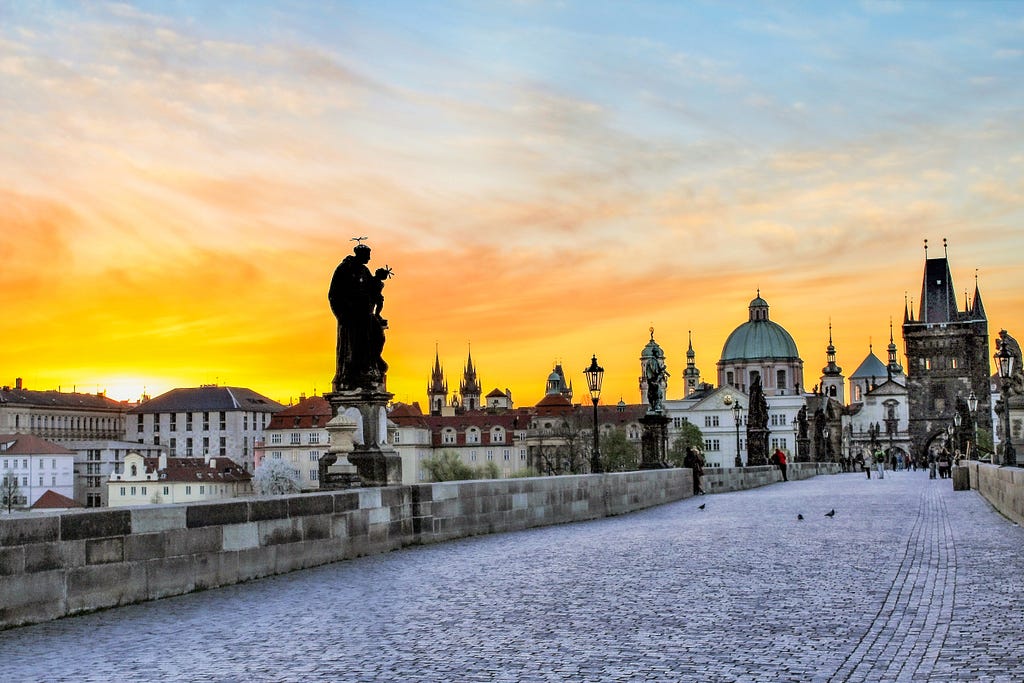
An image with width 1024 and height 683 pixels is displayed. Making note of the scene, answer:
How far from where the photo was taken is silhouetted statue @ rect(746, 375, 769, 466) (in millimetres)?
49938

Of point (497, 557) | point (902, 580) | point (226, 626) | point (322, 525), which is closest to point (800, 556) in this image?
point (902, 580)

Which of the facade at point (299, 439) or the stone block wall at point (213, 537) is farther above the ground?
the facade at point (299, 439)

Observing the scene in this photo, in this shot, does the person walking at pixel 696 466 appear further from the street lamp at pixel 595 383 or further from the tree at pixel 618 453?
the tree at pixel 618 453

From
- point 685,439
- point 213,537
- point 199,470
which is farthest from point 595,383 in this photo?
point 199,470

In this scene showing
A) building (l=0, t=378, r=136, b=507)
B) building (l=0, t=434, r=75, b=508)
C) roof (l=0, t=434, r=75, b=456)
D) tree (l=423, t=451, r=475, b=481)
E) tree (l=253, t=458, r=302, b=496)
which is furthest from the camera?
building (l=0, t=378, r=136, b=507)

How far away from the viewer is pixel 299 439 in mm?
162375

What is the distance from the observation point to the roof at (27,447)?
155125 mm

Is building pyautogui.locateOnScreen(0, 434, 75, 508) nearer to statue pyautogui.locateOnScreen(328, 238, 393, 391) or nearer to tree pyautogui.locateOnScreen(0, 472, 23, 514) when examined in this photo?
tree pyautogui.locateOnScreen(0, 472, 23, 514)

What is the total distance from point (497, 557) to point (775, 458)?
39208 mm

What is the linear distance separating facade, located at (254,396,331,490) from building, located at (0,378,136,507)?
77.6 feet

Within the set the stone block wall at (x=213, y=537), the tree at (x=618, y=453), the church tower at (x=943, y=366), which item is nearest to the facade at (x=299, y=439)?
the tree at (x=618, y=453)

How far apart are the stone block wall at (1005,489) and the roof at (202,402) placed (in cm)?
16052

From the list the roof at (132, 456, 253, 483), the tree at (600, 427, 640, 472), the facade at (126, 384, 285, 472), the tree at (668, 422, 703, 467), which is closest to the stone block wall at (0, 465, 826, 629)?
the tree at (600, 427, 640, 472)

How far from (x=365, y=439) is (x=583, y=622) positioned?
30.3 ft
